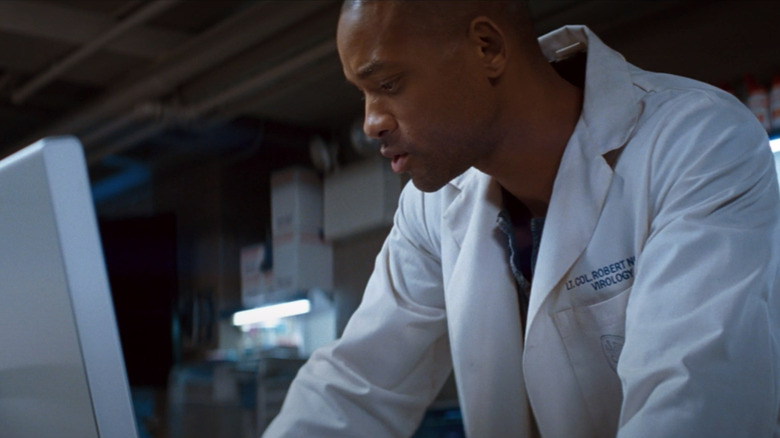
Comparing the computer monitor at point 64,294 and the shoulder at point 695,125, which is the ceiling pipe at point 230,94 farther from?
the computer monitor at point 64,294

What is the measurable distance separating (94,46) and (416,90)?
9.75 feet

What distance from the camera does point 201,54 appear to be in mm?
3717

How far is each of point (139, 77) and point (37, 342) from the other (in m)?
3.74

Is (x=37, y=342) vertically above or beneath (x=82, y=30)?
beneath

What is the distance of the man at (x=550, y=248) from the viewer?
2.75 ft

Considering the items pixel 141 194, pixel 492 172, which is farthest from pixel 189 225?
pixel 492 172

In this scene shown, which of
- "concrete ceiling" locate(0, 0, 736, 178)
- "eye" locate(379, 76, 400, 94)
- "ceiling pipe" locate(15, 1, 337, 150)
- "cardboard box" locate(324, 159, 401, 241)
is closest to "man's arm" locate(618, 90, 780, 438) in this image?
"eye" locate(379, 76, 400, 94)

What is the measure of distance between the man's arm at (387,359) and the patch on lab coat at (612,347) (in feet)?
0.97

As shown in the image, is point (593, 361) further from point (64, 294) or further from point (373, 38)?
point (64, 294)

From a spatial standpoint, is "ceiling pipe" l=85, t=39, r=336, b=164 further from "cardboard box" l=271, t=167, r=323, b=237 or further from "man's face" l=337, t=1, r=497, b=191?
"man's face" l=337, t=1, r=497, b=191

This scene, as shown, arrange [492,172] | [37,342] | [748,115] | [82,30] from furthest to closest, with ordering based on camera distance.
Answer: [82,30] → [492,172] → [748,115] → [37,342]

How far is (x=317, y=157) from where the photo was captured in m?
4.45

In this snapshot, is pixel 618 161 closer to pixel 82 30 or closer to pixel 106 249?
pixel 82 30

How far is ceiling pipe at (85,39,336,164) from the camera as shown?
3.45 metres
